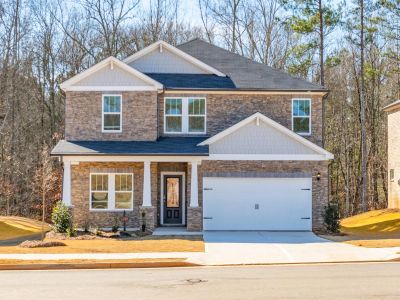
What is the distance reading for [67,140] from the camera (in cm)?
2881

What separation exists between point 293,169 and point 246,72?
20.8 ft

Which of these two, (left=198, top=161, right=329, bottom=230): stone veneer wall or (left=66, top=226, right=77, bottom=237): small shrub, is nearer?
(left=66, top=226, right=77, bottom=237): small shrub

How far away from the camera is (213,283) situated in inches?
526

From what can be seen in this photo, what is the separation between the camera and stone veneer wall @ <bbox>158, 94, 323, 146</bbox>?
29906 mm

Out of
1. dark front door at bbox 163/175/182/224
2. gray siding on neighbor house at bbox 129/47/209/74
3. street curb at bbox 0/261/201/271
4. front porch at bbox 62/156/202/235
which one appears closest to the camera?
street curb at bbox 0/261/201/271

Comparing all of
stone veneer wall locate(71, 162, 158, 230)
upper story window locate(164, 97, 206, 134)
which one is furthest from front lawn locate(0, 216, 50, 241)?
upper story window locate(164, 97, 206, 134)

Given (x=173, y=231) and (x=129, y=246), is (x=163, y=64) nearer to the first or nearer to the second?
(x=173, y=231)

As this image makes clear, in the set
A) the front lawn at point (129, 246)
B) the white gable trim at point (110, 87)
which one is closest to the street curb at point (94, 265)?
the front lawn at point (129, 246)

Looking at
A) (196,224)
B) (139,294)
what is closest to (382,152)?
(196,224)

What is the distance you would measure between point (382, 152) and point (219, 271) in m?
38.0

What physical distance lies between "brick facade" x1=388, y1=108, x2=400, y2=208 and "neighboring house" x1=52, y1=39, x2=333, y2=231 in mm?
8561

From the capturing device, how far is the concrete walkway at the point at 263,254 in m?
18.2

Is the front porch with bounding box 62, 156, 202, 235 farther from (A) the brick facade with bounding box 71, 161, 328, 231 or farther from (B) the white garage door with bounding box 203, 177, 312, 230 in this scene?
(B) the white garage door with bounding box 203, 177, 312, 230

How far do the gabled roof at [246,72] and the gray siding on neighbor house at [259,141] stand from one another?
2747 mm
